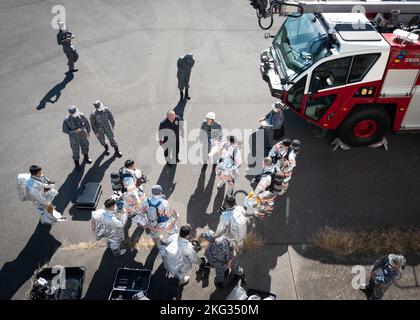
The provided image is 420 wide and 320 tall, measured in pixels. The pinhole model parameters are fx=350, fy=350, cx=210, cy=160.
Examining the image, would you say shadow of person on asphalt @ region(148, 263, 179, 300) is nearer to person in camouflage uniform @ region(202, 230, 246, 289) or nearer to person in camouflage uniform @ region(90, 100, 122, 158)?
person in camouflage uniform @ region(202, 230, 246, 289)

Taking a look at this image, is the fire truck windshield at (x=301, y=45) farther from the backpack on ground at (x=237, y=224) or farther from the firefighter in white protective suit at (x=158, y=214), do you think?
the firefighter in white protective suit at (x=158, y=214)

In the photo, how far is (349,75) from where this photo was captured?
8477 mm

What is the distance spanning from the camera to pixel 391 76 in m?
8.51

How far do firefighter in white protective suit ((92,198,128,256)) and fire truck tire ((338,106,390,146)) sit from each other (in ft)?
19.9

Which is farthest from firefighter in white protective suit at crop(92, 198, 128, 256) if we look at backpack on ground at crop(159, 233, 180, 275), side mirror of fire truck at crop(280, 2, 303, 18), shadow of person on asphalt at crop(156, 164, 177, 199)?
side mirror of fire truck at crop(280, 2, 303, 18)

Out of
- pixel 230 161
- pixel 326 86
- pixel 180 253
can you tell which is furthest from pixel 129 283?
pixel 326 86

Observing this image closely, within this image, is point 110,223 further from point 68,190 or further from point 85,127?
point 85,127

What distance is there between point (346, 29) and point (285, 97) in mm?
2134

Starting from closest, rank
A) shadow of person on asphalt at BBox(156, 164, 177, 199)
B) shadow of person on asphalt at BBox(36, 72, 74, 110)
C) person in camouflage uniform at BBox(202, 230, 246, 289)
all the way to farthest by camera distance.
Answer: person in camouflage uniform at BBox(202, 230, 246, 289), shadow of person on asphalt at BBox(156, 164, 177, 199), shadow of person on asphalt at BBox(36, 72, 74, 110)

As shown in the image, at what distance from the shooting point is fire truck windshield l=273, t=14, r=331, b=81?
8.67 m

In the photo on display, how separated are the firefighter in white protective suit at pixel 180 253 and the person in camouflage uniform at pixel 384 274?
10.7 ft

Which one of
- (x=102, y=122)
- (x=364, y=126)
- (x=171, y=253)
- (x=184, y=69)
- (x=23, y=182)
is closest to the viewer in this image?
(x=171, y=253)

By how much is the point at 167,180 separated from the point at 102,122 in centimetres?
221

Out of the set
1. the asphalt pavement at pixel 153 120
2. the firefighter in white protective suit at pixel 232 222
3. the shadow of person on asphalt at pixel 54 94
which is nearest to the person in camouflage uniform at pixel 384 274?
the asphalt pavement at pixel 153 120
